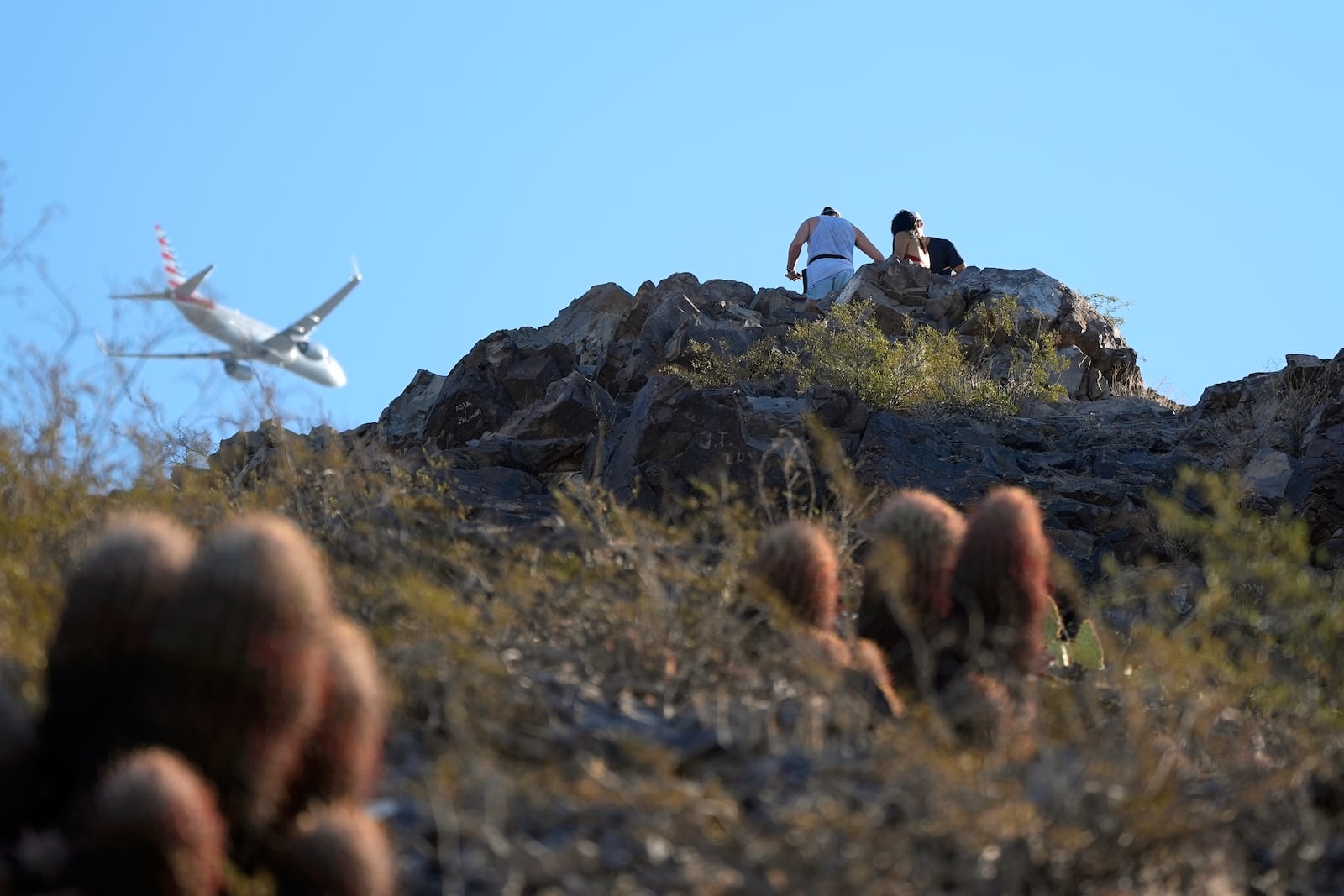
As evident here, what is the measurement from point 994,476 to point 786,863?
6860mm

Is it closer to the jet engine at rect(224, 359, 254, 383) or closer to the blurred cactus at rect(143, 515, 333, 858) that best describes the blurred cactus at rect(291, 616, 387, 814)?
the blurred cactus at rect(143, 515, 333, 858)

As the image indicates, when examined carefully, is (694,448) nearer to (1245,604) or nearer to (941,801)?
(1245,604)

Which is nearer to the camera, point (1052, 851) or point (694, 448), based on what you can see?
point (1052, 851)

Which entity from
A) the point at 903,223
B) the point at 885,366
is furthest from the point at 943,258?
the point at 885,366

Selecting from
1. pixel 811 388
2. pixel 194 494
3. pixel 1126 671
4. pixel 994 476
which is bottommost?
pixel 1126 671

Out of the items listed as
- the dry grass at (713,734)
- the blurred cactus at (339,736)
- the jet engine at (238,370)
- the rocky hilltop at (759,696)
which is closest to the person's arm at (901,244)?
the rocky hilltop at (759,696)

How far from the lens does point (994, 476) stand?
10.5m

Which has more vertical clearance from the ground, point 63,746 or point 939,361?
point 939,361

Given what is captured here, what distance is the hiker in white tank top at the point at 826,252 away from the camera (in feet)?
54.7

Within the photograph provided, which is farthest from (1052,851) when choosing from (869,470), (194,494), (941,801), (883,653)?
(869,470)

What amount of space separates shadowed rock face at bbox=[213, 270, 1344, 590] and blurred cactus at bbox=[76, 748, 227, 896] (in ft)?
15.2

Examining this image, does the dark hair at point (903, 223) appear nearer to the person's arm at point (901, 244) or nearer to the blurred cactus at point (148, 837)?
the person's arm at point (901, 244)

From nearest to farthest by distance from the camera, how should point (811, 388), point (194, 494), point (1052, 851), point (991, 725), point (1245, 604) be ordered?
1. point (1052, 851)
2. point (991, 725)
3. point (194, 494)
4. point (1245, 604)
5. point (811, 388)

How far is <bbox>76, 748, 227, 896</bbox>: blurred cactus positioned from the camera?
3.57 meters
